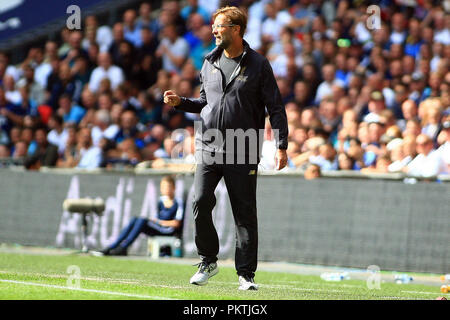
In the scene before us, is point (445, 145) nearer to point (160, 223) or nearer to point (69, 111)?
point (160, 223)

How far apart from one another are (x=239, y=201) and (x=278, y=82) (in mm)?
8550

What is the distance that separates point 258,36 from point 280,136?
984cm

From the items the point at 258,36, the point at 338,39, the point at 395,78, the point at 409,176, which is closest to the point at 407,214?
the point at 409,176

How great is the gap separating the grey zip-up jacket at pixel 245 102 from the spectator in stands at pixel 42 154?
8645 millimetres

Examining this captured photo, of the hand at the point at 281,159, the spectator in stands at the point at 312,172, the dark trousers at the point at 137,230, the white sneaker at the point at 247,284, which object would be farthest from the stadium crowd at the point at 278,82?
the white sneaker at the point at 247,284

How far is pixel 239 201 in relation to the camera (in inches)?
349

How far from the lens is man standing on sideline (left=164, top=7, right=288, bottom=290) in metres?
8.81

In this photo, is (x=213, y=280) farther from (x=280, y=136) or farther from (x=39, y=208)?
(x=39, y=208)

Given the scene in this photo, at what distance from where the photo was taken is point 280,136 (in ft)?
28.8

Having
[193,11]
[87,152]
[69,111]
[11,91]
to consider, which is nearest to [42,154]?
[87,152]

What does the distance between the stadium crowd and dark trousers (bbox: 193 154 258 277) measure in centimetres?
487

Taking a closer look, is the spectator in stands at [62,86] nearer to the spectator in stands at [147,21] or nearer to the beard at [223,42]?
the spectator in stands at [147,21]

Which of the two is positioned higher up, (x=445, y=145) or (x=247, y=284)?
(x=445, y=145)

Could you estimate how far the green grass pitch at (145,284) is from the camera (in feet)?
26.3
